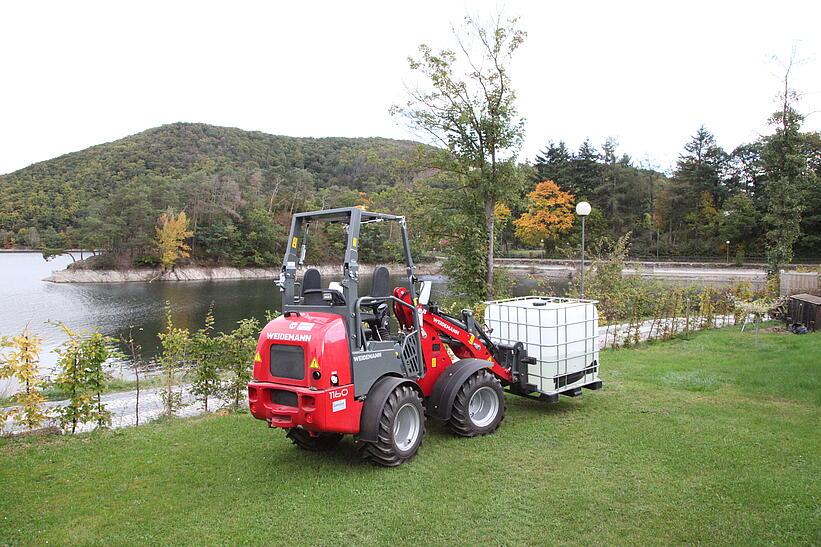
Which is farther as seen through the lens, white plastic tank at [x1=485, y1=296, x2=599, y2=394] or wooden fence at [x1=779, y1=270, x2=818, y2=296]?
wooden fence at [x1=779, y1=270, x2=818, y2=296]

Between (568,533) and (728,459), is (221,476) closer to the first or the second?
(568,533)

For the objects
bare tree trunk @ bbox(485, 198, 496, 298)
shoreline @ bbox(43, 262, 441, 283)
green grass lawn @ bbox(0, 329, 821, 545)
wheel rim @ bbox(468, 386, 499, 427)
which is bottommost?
green grass lawn @ bbox(0, 329, 821, 545)

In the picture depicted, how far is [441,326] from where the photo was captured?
630 cm

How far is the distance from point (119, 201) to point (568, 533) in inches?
2572

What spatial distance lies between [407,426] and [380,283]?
1472 mm

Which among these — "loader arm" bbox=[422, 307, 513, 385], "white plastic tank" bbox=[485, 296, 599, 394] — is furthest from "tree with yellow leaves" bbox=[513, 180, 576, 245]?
"loader arm" bbox=[422, 307, 513, 385]

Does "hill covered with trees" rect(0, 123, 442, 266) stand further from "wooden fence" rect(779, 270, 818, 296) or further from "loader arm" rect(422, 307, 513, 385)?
"loader arm" rect(422, 307, 513, 385)

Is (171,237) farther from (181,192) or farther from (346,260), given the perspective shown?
(346,260)

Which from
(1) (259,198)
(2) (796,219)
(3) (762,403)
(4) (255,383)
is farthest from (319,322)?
(1) (259,198)

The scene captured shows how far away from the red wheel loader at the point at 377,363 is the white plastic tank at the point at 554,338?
25 mm

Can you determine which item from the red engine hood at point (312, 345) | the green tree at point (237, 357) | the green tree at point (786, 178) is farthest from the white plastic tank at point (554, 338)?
the green tree at point (786, 178)

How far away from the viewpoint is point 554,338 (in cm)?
676

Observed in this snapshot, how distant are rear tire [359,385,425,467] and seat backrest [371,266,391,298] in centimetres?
97

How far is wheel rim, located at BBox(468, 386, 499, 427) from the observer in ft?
20.5
